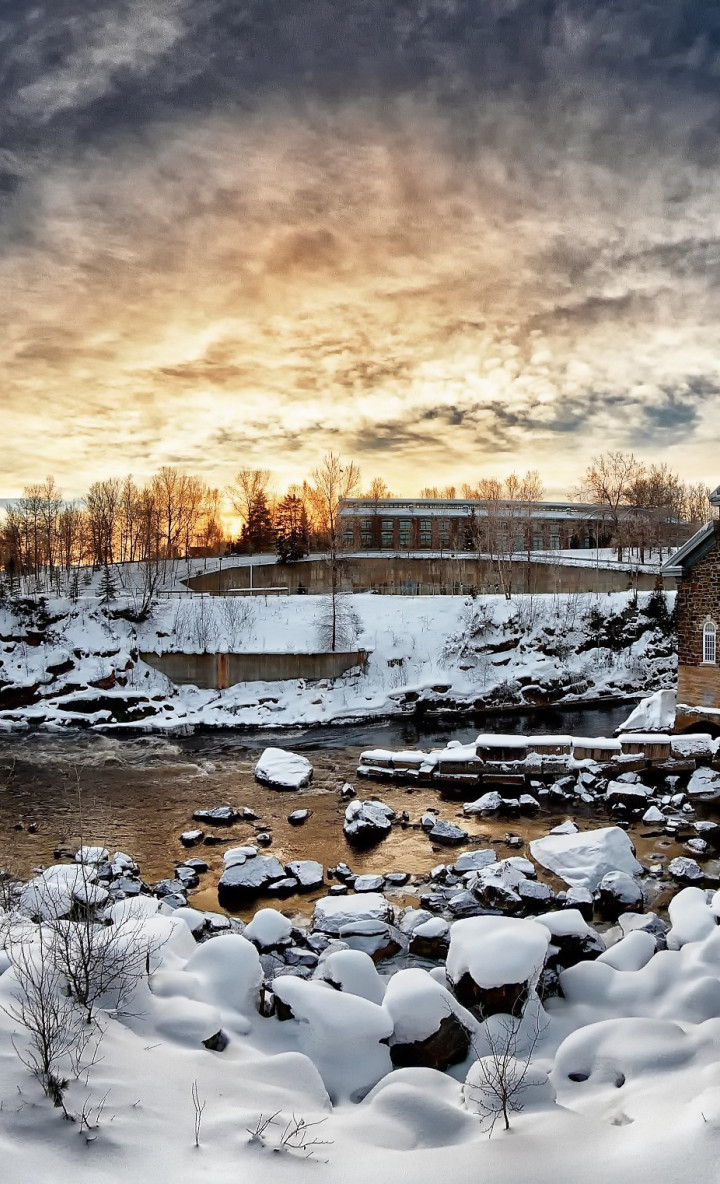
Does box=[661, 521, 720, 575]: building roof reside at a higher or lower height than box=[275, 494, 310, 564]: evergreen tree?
lower

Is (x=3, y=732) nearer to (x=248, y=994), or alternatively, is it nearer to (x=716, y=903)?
(x=248, y=994)

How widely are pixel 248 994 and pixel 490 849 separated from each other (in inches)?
268

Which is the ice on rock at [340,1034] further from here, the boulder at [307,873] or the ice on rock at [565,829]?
the ice on rock at [565,829]

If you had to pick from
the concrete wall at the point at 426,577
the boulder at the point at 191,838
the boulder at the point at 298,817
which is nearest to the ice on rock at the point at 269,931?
the boulder at the point at 191,838

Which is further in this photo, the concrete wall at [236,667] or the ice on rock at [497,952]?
the concrete wall at [236,667]

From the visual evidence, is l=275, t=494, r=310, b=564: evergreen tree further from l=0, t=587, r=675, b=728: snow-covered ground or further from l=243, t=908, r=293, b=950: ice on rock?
l=243, t=908, r=293, b=950: ice on rock

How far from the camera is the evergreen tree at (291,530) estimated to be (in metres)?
47.0

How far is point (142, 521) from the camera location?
1927 inches

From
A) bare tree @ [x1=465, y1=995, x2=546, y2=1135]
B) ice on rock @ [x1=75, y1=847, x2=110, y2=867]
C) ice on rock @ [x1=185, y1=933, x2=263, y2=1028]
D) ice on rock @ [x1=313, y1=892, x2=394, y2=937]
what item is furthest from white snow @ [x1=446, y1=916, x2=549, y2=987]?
ice on rock @ [x1=75, y1=847, x2=110, y2=867]

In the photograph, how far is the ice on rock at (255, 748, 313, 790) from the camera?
17656mm

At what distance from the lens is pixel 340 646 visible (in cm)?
3189

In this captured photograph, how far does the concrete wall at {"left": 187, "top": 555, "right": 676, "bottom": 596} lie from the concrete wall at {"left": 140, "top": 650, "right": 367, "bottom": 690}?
12553 millimetres

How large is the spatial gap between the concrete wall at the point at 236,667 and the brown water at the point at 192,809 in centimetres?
719

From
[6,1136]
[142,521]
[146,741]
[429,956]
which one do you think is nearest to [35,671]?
[146,741]
